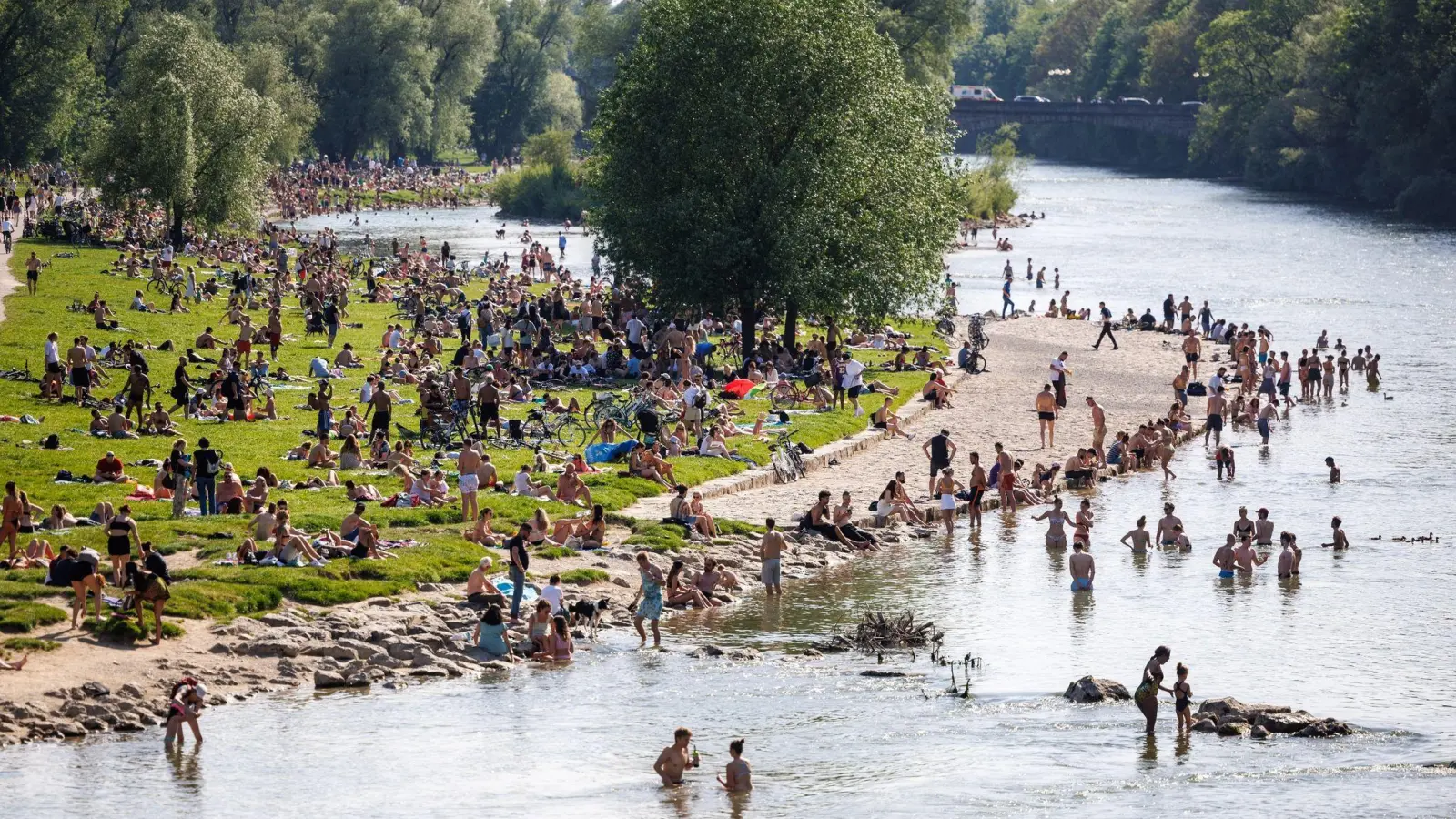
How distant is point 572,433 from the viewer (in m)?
36.5

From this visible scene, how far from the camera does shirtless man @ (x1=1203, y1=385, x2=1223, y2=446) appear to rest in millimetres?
42438

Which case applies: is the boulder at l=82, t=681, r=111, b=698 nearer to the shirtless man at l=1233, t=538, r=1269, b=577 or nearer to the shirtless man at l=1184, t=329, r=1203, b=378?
Answer: the shirtless man at l=1233, t=538, r=1269, b=577

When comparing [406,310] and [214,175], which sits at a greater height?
[214,175]

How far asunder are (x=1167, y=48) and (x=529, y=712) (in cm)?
14773

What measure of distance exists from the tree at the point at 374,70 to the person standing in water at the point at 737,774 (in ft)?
322

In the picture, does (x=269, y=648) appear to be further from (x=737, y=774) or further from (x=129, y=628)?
(x=737, y=774)

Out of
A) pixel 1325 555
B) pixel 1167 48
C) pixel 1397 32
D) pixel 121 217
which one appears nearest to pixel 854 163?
pixel 1325 555

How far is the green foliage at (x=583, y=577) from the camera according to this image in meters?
27.0

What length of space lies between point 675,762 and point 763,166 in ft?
85.4

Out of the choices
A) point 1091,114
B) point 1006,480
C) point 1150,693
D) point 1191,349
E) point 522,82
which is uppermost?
point 1091,114

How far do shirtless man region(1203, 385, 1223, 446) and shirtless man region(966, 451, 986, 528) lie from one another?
436 inches

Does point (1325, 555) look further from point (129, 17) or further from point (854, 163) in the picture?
point (129, 17)

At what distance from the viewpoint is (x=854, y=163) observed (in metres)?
44.4

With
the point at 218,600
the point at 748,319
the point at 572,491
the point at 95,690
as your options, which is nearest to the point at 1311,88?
the point at 748,319
